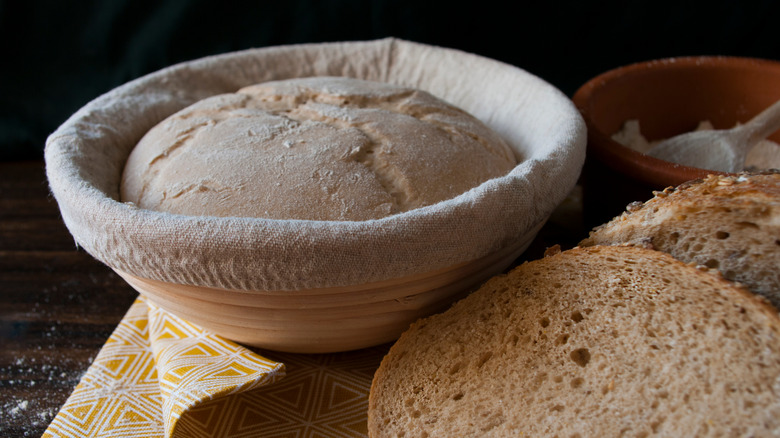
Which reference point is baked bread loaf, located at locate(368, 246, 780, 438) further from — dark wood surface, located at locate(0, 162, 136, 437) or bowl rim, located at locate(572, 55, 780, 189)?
dark wood surface, located at locate(0, 162, 136, 437)

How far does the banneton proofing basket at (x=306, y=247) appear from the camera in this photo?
2.47 feet

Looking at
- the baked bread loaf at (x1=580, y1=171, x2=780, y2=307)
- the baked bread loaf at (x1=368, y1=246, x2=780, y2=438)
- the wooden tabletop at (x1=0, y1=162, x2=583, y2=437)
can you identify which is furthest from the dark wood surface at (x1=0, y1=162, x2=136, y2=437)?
the baked bread loaf at (x1=580, y1=171, x2=780, y2=307)

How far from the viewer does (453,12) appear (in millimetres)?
1899

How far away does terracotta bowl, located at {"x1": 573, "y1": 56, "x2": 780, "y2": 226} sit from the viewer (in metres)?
1.32

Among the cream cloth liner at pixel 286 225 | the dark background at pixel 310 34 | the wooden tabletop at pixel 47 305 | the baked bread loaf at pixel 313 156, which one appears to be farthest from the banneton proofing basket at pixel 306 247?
the dark background at pixel 310 34

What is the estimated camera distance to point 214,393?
87 cm

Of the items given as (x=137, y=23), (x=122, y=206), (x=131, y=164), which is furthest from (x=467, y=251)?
(x=137, y=23)

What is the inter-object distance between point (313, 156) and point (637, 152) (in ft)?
2.06

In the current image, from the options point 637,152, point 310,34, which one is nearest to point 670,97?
point 637,152

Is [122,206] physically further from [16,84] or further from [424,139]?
[16,84]

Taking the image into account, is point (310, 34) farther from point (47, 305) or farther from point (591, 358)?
point (591, 358)

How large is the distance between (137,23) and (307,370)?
153 centimetres

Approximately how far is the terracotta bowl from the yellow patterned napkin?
69 centimetres

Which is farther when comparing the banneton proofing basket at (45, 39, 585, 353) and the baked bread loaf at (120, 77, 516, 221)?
the baked bread loaf at (120, 77, 516, 221)
